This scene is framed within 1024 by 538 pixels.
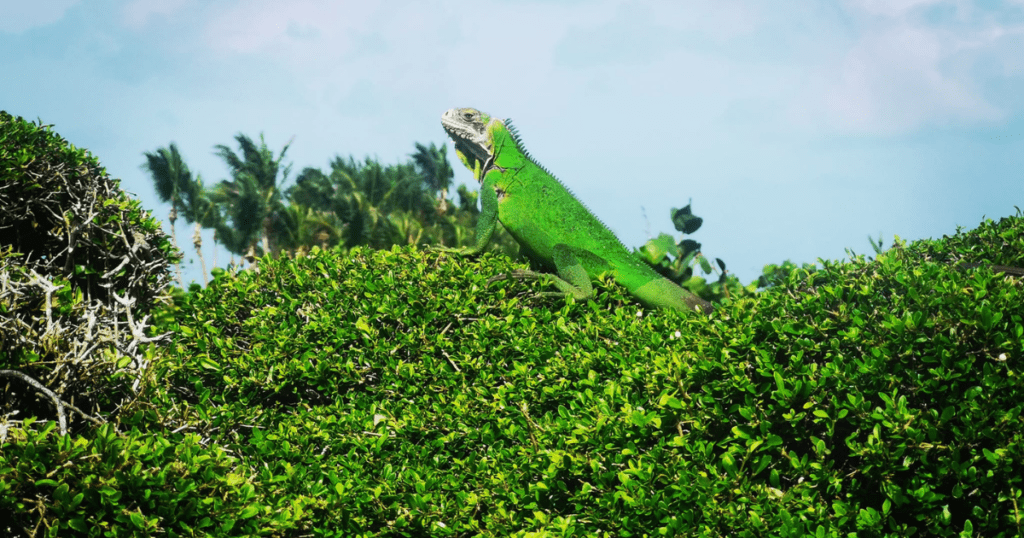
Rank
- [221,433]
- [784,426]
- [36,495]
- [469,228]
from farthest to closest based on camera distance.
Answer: [469,228], [221,433], [784,426], [36,495]

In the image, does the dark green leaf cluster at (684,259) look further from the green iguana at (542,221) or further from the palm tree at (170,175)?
the palm tree at (170,175)

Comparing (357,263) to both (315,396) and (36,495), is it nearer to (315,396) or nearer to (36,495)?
(315,396)

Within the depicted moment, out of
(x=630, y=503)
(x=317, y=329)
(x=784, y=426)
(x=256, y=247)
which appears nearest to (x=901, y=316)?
(x=784, y=426)

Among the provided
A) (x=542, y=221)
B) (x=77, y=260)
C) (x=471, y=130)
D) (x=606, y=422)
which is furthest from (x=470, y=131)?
(x=606, y=422)

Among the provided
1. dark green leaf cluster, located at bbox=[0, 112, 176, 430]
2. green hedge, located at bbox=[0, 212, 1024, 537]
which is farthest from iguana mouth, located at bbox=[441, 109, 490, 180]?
dark green leaf cluster, located at bbox=[0, 112, 176, 430]

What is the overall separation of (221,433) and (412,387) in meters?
1.43

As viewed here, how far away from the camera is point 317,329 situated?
646 centimetres

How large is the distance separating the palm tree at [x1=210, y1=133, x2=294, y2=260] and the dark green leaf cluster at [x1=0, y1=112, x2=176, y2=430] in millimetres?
27472

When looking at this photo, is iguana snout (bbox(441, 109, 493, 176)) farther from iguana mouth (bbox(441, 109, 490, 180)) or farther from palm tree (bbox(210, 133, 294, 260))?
palm tree (bbox(210, 133, 294, 260))

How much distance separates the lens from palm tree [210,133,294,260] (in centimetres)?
3353

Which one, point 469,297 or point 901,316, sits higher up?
point 469,297

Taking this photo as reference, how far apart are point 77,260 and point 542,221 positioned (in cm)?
443

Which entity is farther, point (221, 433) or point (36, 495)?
point (221, 433)

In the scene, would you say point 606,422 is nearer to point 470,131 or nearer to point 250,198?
point 470,131
